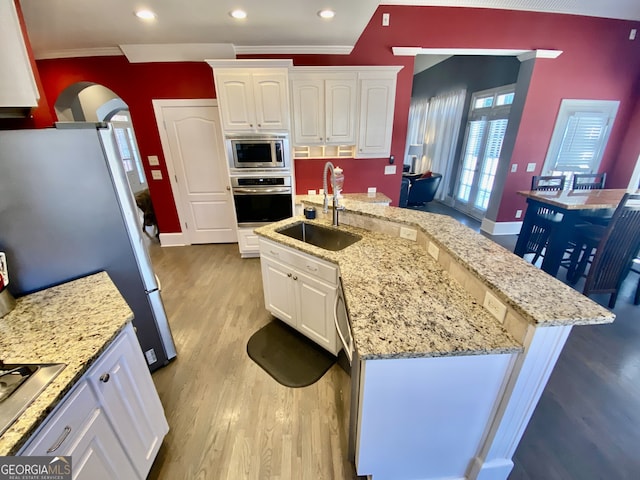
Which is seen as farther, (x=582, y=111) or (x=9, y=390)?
(x=582, y=111)

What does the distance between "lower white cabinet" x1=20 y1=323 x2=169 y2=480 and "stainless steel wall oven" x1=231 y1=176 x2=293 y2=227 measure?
7.66 feet

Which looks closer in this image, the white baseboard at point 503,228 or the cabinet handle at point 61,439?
the cabinet handle at point 61,439

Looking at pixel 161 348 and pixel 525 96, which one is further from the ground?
pixel 525 96

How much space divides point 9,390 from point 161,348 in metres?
1.19

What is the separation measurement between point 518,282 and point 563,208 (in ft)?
7.43

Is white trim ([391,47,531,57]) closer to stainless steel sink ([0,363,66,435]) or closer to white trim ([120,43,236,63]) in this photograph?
white trim ([120,43,236,63])

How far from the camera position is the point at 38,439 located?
0.71 m

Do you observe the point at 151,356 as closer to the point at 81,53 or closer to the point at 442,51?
the point at 81,53

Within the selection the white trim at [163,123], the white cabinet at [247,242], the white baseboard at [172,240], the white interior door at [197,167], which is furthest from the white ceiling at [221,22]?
the white baseboard at [172,240]

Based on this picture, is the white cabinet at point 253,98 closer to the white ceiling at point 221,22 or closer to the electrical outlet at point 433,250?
the white ceiling at point 221,22


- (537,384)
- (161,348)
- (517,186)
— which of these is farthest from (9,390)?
(517,186)

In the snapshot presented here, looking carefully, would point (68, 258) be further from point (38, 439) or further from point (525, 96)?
point (525, 96)

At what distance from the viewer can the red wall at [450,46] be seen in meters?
3.28

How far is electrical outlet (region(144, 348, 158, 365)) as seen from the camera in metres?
1.83
